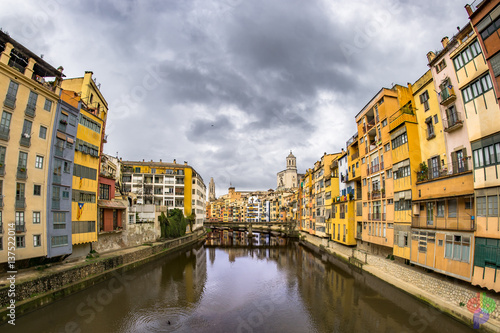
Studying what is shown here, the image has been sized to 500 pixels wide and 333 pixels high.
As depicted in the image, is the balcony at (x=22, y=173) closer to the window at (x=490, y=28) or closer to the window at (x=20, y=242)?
the window at (x=20, y=242)

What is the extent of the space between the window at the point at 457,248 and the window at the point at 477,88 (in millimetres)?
9106

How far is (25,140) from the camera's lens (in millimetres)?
22875

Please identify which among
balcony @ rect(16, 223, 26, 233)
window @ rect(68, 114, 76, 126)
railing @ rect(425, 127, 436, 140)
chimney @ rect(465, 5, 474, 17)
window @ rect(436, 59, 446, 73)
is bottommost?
balcony @ rect(16, 223, 26, 233)

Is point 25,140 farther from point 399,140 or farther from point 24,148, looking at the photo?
point 399,140

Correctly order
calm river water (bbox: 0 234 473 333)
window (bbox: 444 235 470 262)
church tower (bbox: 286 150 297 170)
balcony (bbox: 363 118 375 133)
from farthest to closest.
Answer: church tower (bbox: 286 150 297 170) < balcony (bbox: 363 118 375 133) < calm river water (bbox: 0 234 473 333) < window (bbox: 444 235 470 262)

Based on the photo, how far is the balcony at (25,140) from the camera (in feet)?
74.1

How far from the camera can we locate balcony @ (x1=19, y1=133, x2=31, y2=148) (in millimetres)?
22594

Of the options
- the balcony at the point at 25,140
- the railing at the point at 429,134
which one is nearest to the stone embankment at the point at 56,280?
the balcony at the point at 25,140

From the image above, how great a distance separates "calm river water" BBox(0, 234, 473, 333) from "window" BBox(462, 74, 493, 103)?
46.3 ft

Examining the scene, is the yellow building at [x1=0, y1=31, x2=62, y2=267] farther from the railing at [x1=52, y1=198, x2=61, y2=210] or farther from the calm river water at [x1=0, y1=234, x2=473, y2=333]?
the calm river water at [x1=0, y1=234, x2=473, y2=333]

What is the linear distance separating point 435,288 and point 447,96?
557 inches

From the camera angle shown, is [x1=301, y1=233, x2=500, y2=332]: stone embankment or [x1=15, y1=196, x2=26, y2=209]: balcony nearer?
[x1=301, y1=233, x2=500, y2=332]: stone embankment

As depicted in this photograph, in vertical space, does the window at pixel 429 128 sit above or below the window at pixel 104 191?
above

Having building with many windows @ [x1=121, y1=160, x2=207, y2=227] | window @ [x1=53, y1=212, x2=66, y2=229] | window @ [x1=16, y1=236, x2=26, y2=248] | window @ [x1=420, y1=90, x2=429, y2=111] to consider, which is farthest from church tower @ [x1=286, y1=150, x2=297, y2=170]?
window @ [x1=16, y1=236, x2=26, y2=248]
